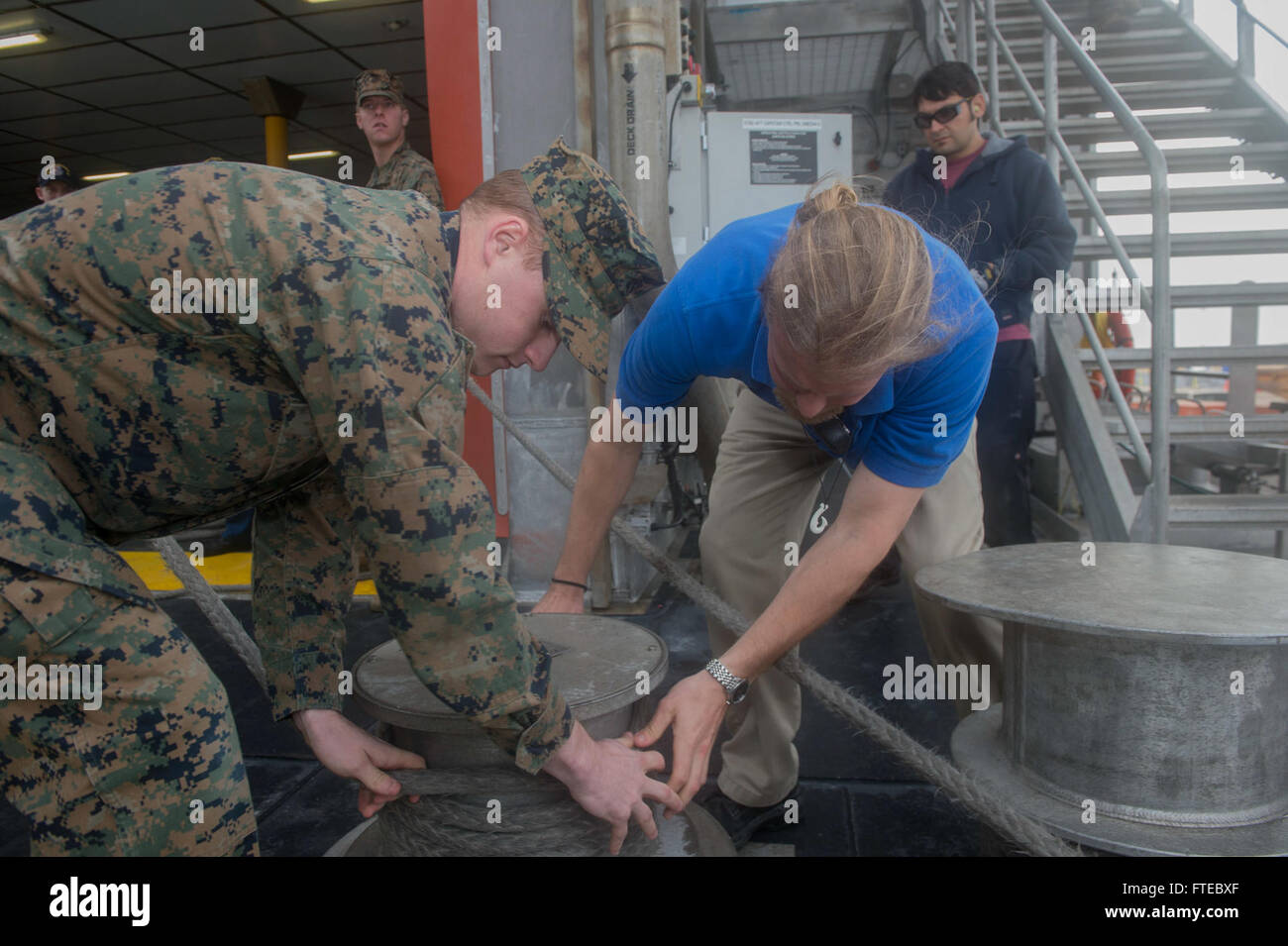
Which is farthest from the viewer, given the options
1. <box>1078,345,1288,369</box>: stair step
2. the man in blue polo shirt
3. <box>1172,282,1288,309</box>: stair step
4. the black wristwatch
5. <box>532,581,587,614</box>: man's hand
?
<box>1172,282,1288,309</box>: stair step

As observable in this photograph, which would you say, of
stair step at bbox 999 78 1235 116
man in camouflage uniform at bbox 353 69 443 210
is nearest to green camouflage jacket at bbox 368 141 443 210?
man in camouflage uniform at bbox 353 69 443 210

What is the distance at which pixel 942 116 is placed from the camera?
347 cm

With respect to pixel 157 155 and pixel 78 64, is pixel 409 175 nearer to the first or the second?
pixel 78 64

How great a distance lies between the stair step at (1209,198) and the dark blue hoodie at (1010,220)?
1.17 metres

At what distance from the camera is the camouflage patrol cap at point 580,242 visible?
58.4 inches

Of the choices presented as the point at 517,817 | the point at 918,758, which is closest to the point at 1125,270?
the point at 918,758

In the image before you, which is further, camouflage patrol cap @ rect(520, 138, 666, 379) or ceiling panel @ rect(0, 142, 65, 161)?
ceiling panel @ rect(0, 142, 65, 161)

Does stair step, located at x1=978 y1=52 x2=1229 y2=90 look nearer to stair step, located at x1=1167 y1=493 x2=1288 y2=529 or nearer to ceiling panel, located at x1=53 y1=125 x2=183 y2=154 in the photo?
stair step, located at x1=1167 y1=493 x2=1288 y2=529

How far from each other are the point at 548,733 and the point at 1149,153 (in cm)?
306

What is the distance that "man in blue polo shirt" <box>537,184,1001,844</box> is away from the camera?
1506 millimetres

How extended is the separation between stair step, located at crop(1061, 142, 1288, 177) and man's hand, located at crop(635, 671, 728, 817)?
14.2 ft

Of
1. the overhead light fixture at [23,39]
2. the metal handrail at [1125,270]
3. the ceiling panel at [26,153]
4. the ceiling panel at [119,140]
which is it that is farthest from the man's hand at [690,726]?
the ceiling panel at [26,153]

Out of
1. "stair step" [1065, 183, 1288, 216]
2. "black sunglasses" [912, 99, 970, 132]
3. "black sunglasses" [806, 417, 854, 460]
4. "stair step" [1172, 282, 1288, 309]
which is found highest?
"black sunglasses" [912, 99, 970, 132]

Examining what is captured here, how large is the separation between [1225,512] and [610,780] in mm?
2849
